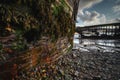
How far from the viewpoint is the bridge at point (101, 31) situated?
19984 mm

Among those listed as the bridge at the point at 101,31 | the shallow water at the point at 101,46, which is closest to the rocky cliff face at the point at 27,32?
the shallow water at the point at 101,46

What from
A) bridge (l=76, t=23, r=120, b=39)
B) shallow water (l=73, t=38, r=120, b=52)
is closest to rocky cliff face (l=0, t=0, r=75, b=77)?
shallow water (l=73, t=38, r=120, b=52)

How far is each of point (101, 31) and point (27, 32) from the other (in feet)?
67.6

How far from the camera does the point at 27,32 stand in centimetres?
310

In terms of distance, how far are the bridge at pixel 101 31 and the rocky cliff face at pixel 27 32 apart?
16229mm

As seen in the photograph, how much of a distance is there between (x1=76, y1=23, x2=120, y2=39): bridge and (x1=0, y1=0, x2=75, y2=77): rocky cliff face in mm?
16229

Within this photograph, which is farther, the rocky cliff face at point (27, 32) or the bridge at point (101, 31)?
the bridge at point (101, 31)

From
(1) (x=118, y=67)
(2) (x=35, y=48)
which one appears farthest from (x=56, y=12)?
(1) (x=118, y=67)

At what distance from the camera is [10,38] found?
8.76 ft

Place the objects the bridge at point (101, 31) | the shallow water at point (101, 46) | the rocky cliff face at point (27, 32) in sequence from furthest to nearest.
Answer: the bridge at point (101, 31) → the shallow water at point (101, 46) → the rocky cliff face at point (27, 32)

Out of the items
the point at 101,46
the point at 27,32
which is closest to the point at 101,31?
the point at 101,46

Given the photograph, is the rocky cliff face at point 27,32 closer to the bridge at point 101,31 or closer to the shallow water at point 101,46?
the shallow water at point 101,46

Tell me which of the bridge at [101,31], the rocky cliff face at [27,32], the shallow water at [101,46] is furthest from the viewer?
the bridge at [101,31]

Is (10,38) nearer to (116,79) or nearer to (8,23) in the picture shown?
(8,23)
